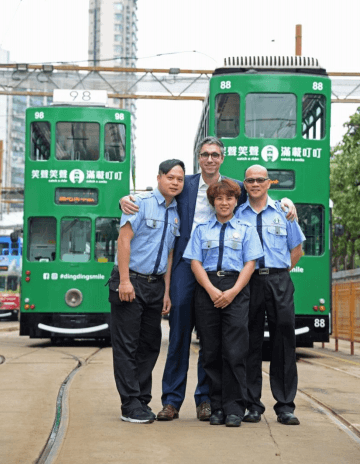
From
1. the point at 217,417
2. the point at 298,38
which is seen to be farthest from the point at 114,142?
the point at 298,38

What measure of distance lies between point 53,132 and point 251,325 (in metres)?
11.8

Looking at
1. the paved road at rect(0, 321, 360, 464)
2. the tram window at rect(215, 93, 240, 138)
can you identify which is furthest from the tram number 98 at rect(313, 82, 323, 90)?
the paved road at rect(0, 321, 360, 464)

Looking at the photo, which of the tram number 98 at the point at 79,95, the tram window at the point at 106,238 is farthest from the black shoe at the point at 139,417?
the tram number 98 at the point at 79,95

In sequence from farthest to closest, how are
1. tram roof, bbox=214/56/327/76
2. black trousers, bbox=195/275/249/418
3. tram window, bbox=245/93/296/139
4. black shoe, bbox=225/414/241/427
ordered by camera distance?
tram roof, bbox=214/56/327/76
tram window, bbox=245/93/296/139
black trousers, bbox=195/275/249/418
black shoe, bbox=225/414/241/427

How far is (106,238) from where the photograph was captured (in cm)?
1767

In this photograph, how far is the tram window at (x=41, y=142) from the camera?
58.2 feet

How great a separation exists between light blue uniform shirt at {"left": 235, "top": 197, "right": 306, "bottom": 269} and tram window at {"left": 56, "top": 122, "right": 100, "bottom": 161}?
11182 mm

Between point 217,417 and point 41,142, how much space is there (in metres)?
12.1

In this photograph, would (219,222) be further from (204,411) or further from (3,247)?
(3,247)

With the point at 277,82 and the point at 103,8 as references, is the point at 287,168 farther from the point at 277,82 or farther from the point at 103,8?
the point at 103,8

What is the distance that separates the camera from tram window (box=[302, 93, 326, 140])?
15.1m

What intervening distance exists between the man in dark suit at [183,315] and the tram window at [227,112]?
323 inches

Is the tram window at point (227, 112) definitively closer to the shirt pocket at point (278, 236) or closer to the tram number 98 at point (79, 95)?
the tram number 98 at point (79, 95)

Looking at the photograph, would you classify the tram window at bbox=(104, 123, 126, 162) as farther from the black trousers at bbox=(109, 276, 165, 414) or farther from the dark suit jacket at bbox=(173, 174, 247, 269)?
the black trousers at bbox=(109, 276, 165, 414)
